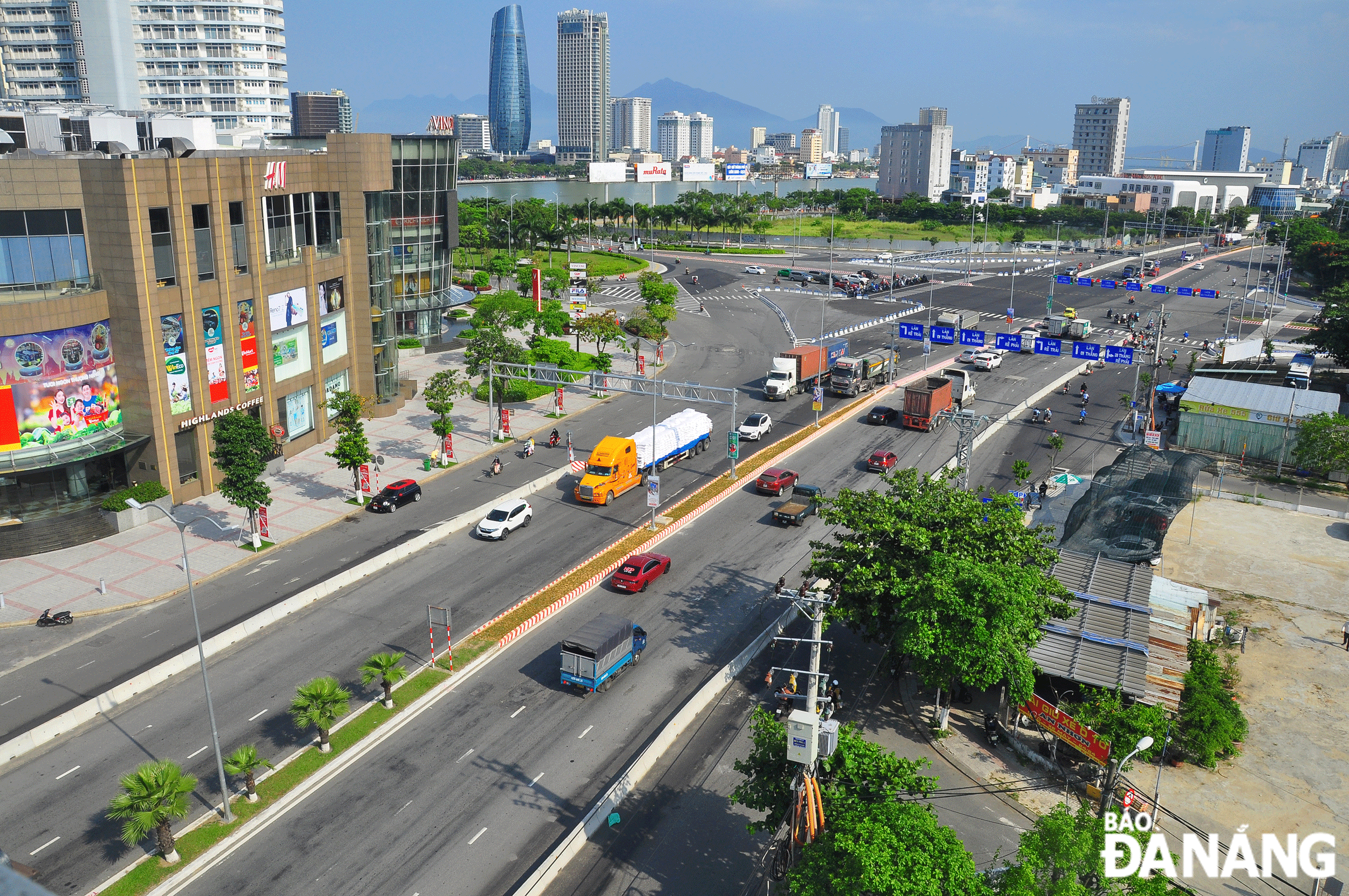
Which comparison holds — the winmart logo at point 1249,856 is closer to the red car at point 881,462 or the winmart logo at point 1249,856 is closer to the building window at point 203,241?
the red car at point 881,462

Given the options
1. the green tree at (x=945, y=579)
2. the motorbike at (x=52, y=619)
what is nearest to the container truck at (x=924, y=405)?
the green tree at (x=945, y=579)

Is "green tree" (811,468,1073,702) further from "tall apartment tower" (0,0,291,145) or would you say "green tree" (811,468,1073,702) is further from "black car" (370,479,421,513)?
"tall apartment tower" (0,0,291,145)

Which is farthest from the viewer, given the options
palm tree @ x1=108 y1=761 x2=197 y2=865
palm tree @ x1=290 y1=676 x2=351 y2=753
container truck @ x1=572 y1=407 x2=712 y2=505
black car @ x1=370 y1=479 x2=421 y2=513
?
container truck @ x1=572 y1=407 x2=712 y2=505

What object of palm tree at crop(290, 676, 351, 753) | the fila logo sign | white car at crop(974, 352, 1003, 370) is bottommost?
palm tree at crop(290, 676, 351, 753)

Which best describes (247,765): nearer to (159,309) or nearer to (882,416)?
(159,309)

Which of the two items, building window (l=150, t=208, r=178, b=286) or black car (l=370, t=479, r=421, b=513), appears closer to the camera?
building window (l=150, t=208, r=178, b=286)

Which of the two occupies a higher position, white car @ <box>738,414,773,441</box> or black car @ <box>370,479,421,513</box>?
white car @ <box>738,414,773,441</box>

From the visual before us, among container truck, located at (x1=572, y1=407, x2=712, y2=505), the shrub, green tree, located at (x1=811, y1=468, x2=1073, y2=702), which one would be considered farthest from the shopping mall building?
green tree, located at (x1=811, y1=468, x2=1073, y2=702)
